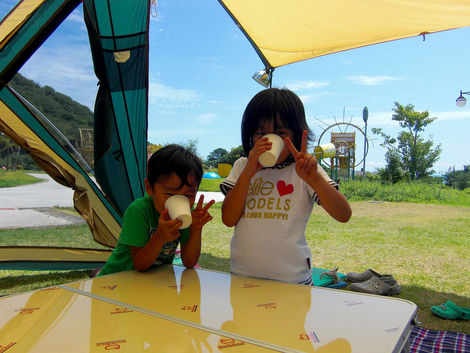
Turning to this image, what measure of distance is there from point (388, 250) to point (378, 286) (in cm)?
175

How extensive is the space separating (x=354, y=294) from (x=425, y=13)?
210 centimetres

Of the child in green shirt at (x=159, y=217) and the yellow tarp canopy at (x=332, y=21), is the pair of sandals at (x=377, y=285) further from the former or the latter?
the yellow tarp canopy at (x=332, y=21)

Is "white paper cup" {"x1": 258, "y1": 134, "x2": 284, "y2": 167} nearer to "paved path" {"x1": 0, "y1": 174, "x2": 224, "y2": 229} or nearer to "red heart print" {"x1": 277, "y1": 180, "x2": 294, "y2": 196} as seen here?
"red heart print" {"x1": 277, "y1": 180, "x2": 294, "y2": 196}

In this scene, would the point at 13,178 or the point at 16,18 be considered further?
the point at 13,178

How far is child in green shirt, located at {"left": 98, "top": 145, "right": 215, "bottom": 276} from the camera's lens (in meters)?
1.24

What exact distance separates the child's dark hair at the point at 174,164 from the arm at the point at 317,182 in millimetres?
336

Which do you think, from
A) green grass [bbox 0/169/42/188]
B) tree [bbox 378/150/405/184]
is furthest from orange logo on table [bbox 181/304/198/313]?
tree [bbox 378/150/405/184]

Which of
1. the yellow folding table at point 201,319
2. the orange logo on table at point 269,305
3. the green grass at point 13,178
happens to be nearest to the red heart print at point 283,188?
the yellow folding table at point 201,319

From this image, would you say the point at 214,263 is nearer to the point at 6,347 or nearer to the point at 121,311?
the point at 121,311

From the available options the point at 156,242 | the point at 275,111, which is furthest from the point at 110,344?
the point at 275,111

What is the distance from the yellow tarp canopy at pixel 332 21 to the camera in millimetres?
2292

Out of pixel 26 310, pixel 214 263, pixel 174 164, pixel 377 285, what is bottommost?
pixel 214 263

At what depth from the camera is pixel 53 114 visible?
269cm

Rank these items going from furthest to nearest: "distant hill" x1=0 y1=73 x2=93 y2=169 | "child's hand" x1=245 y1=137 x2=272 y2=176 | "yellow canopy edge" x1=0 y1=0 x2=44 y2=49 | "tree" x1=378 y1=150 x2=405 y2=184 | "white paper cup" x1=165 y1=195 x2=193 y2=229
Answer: "tree" x1=378 y1=150 x2=405 y2=184 < "distant hill" x1=0 y1=73 x2=93 y2=169 < "yellow canopy edge" x1=0 y1=0 x2=44 y2=49 < "child's hand" x1=245 y1=137 x2=272 y2=176 < "white paper cup" x1=165 y1=195 x2=193 y2=229
